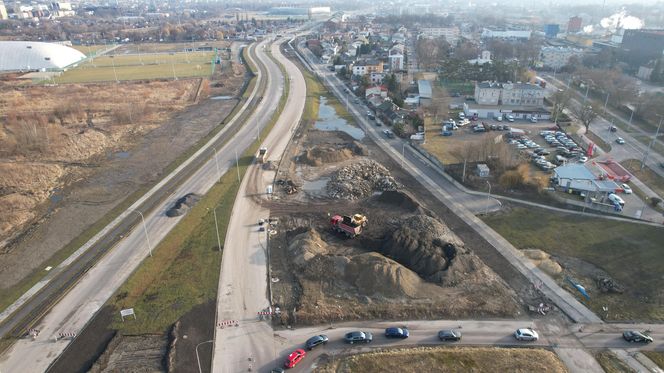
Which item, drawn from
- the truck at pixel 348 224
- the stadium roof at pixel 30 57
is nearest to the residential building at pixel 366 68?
the truck at pixel 348 224

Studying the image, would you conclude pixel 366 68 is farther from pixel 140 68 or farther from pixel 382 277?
pixel 382 277

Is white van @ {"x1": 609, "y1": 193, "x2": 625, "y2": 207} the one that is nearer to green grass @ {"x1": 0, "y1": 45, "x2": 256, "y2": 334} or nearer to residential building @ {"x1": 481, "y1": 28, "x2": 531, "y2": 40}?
green grass @ {"x1": 0, "y1": 45, "x2": 256, "y2": 334}

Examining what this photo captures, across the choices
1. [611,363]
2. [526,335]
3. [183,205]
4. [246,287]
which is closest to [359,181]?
[183,205]

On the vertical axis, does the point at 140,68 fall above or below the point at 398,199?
above

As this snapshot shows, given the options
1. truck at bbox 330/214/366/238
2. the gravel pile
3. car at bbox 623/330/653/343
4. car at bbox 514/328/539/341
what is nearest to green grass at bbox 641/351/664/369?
car at bbox 623/330/653/343

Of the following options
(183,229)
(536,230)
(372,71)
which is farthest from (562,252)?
(372,71)

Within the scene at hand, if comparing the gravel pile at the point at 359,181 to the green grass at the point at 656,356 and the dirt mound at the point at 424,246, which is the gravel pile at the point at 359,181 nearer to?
the dirt mound at the point at 424,246
